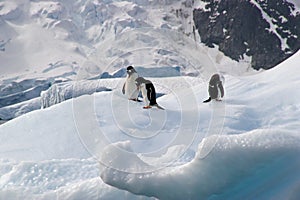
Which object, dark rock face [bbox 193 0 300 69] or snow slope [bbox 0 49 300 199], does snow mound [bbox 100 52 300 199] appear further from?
dark rock face [bbox 193 0 300 69]

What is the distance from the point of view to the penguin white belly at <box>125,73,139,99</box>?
338 inches

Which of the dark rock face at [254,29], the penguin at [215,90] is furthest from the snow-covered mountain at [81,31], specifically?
the penguin at [215,90]

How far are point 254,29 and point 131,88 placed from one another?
104 meters

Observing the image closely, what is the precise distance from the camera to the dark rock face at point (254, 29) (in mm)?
103312

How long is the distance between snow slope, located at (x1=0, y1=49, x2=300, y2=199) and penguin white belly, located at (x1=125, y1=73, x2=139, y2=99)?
175 millimetres

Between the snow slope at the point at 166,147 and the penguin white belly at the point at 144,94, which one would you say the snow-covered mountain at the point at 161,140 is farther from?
the penguin white belly at the point at 144,94

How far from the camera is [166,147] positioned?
6.32m

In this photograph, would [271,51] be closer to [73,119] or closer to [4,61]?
[4,61]

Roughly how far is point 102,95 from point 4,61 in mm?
135971

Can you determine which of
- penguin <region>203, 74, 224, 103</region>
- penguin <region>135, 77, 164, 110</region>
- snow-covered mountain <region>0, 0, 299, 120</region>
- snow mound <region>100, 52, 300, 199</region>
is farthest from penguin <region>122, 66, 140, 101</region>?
snow-covered mountain <region>0, 0, 299, 120</region>

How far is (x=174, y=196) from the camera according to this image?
14.9ft

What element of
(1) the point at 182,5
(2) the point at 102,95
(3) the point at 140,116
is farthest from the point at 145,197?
(1) the point at 182,5

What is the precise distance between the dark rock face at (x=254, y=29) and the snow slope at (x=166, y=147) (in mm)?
94882

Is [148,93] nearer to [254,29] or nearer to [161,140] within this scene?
[161,140]
